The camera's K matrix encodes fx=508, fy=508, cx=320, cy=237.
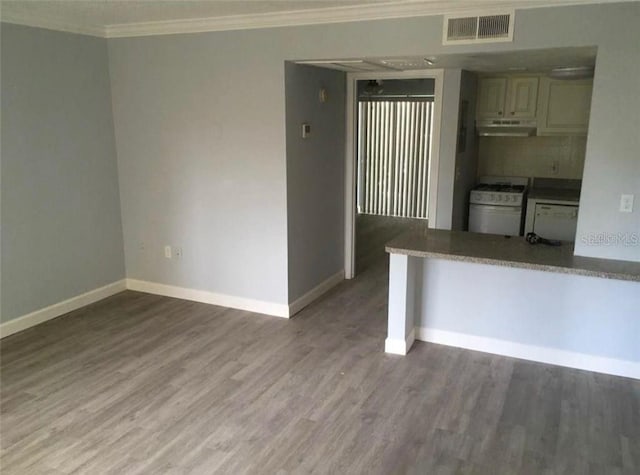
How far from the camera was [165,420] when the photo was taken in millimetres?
2920

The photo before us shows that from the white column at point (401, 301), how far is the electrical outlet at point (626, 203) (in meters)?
1.35

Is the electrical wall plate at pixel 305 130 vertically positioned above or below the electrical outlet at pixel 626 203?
above

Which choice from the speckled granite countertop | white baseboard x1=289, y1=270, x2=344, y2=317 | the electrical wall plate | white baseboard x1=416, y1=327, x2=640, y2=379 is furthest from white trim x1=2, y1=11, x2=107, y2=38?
white baseboard x1=416, y1=327, x2=640, y2=379

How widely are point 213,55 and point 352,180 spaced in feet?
5.99

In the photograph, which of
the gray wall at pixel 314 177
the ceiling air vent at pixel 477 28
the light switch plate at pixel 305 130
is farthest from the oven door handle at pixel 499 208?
the ceiling air vent at pixel 477 28

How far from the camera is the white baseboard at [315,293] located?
4469 millimetres

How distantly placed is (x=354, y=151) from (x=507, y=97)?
1893 millimetres

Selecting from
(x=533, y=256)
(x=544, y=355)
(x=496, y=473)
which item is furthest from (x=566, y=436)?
(x=533, y=256)

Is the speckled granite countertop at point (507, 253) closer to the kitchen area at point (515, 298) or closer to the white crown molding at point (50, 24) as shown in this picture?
the kitchen area at point (515, 298)

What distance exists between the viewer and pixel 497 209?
560cm

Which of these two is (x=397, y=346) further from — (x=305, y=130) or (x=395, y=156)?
(x=395, y=156)

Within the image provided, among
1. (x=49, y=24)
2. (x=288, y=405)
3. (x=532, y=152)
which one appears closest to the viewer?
(x=288, y=405)

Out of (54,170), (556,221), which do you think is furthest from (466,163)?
(54,170)

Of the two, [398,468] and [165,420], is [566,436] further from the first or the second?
[165,420]
